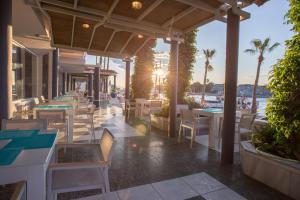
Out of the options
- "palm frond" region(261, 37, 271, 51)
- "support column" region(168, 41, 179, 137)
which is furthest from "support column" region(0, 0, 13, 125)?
"palm frond" region(261, 37, 271, 51)

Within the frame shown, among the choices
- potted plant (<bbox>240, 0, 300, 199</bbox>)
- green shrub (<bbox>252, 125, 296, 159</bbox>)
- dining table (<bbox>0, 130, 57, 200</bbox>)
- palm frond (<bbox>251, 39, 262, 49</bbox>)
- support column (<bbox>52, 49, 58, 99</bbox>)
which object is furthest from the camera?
palm frond (<bbox>251, 39, 262, 49</bbox>)

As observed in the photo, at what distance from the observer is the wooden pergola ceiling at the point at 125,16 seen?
12.2 ft

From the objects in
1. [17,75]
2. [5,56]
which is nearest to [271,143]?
[5,56]

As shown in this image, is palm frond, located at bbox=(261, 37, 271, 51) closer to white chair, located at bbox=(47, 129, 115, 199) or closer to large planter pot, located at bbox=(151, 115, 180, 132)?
large planter pot, located at bbox=(151, 115, 180, 132)

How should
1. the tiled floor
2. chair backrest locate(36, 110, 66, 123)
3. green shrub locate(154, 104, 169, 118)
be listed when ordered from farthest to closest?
1. green shrub locate(154, 104, 169, 118)
2. chair backrest locate(36, 110, 66, 123)
3. the tiled floor

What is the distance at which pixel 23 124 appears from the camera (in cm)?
239

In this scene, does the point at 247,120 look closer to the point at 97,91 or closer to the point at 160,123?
the point at 160,123

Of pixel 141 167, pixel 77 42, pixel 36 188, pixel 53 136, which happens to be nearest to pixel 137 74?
pixel 77 42

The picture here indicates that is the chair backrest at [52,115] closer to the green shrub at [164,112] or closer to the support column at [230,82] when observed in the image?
the support column at [230,82]

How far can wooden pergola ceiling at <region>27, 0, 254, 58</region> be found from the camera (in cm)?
371

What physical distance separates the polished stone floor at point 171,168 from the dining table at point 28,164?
3.19ft

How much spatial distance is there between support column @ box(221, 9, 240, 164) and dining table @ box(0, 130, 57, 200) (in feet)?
9.25

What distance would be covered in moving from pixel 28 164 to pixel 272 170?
9.34 ft

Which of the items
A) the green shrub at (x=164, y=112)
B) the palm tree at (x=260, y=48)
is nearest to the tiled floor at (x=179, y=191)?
the green shrub at (x=164, y=112)
